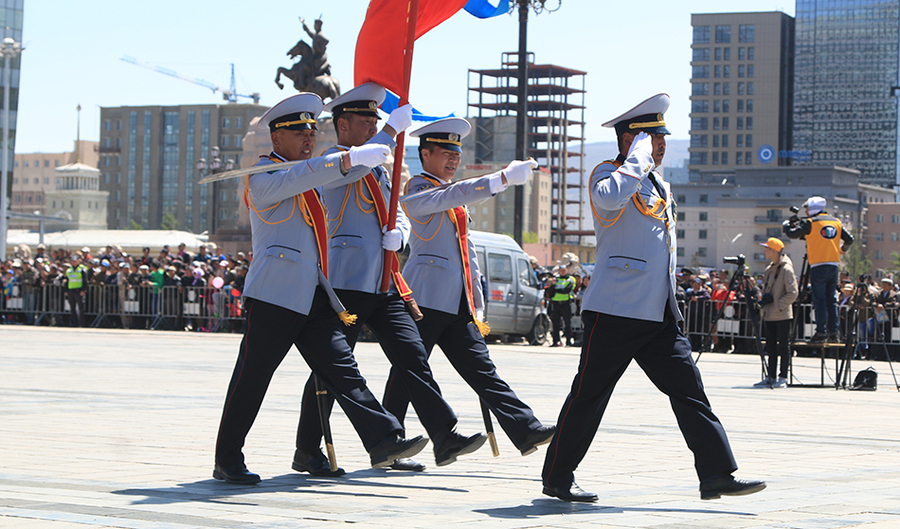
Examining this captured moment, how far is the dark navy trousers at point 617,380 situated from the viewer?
575 cm

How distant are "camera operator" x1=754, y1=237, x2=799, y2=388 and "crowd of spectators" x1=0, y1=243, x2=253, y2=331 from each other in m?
13.2

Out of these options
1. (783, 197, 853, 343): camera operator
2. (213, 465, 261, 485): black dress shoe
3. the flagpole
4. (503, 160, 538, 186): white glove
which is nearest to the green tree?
(783, 197, 853, 343): camera operator

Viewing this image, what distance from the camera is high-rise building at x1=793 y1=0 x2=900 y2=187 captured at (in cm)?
17088

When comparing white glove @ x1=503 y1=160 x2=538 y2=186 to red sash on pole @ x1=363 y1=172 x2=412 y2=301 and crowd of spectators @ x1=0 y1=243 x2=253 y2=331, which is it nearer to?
red sash on pole @ x1=363 y1=172 x2=412 y2=301

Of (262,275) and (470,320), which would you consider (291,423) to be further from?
(262,275)

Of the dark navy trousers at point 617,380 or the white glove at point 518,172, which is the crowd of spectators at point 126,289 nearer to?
the white glove at point 518,172

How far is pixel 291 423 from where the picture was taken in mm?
9086

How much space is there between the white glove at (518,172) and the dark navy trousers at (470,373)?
825 millimetres

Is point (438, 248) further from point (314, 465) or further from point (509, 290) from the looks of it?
point (509, 290)

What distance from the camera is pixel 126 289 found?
91.2 feet

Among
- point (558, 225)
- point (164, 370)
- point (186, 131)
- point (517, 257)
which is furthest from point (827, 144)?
point (164, 370)

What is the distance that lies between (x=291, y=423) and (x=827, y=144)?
177 m

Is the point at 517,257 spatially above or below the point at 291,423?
above

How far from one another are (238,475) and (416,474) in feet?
3.78
